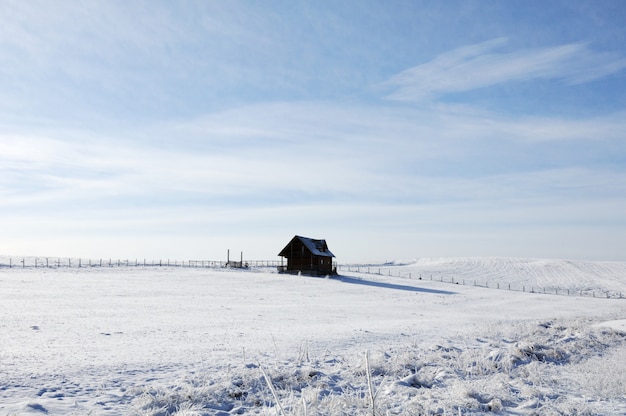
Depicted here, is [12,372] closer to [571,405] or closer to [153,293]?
[571,405]

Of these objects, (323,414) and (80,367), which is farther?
(80,367)

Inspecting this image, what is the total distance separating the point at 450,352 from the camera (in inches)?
520

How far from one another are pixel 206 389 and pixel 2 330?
10617 mm

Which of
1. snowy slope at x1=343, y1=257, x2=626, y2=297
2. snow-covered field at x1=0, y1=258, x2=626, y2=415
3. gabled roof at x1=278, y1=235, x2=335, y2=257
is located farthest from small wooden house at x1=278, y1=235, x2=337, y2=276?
snow-covered field at x1=0, y1=258, x2=626, y2=415

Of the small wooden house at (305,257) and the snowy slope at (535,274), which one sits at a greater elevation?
the small wooden house at (305,257)

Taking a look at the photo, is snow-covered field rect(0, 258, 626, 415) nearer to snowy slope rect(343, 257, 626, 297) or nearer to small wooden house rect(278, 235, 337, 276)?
small wooden house rect(278, 235, 337, 276)

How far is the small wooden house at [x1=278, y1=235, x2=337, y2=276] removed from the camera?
219 feet

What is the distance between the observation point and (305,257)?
2665 inches

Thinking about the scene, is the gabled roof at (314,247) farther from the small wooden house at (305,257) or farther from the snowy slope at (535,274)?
the snowy slope at (535,274)

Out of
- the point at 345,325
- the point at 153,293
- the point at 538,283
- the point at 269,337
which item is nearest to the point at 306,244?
the point at 153,293

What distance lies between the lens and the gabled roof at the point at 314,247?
67000mm

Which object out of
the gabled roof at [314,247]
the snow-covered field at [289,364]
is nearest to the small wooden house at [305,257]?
the gabled roof at [314,247]

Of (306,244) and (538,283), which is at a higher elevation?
(306,244)

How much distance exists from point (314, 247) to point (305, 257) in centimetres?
199
